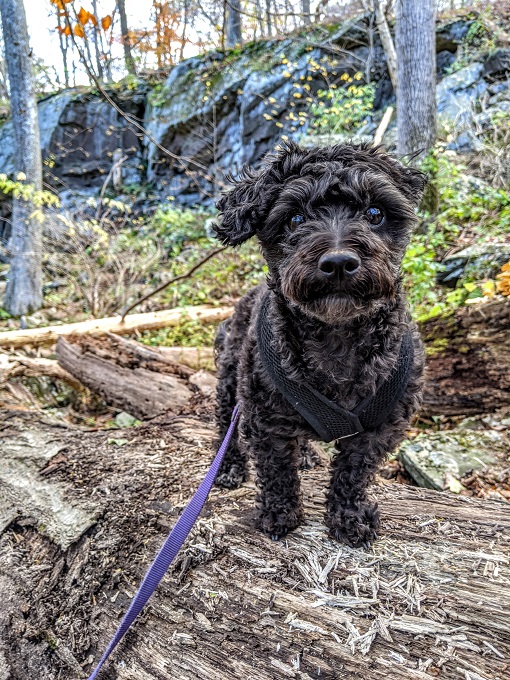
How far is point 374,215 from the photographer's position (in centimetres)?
239

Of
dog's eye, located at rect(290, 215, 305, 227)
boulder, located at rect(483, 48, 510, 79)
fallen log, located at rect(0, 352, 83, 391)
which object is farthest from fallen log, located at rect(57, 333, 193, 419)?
boulder, located at rect(483, 48, 510, 79)

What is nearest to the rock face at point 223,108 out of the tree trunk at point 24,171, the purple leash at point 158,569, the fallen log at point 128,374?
the tree trunk at point 24,171

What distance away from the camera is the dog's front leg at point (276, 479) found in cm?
270

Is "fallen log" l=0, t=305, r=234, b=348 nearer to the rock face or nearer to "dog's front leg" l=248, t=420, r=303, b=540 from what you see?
the rock face

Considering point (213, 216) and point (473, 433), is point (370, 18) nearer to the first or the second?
point (213, 216)

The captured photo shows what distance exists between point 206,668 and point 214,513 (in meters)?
0.96

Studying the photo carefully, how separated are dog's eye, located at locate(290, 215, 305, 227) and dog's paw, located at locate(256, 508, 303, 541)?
1592mm

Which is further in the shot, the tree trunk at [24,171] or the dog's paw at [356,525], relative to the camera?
the tree trunk at [24,171]

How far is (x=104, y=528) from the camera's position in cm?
290

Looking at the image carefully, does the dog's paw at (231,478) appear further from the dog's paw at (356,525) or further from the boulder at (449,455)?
the boulder at (449,455)

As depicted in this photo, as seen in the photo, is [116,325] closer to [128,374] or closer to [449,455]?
[128,374]

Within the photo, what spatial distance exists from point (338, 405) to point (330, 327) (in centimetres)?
41

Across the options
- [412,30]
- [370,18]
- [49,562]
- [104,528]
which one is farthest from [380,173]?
[370,18]

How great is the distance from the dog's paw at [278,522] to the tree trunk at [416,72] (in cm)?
709
